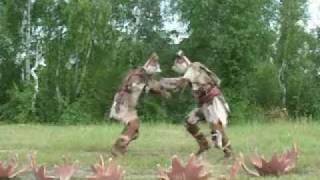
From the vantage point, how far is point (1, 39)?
124 feet

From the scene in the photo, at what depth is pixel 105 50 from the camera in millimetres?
38531

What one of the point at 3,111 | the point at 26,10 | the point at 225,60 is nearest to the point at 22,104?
the point at 3,111

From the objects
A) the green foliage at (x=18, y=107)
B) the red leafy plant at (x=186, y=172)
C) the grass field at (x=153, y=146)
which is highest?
the red leafy plant at (x=186, y=172)

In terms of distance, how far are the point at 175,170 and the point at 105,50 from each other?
3041cm

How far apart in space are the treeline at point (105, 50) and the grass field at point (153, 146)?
47.3 feet

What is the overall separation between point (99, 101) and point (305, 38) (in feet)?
43.6

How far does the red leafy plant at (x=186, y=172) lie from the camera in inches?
327

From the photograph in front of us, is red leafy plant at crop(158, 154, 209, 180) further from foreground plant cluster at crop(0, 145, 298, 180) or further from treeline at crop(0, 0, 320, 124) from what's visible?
treeline at crop(0, 0, 320, 124)

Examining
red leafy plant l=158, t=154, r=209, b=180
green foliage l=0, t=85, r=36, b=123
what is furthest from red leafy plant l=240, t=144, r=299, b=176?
Answer: green foliage l=0, t=85, r=36, b=123

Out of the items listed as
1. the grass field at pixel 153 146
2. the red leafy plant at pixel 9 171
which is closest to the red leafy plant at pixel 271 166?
the grass field at pixel 153 146

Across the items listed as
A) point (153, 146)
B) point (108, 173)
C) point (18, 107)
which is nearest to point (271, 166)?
point (108, 173)

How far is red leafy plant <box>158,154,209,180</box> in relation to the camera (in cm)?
831

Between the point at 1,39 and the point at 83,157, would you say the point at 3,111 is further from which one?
the point at 83,157

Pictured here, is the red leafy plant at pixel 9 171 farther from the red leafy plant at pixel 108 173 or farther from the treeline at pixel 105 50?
the treeline at pixel 105 50
